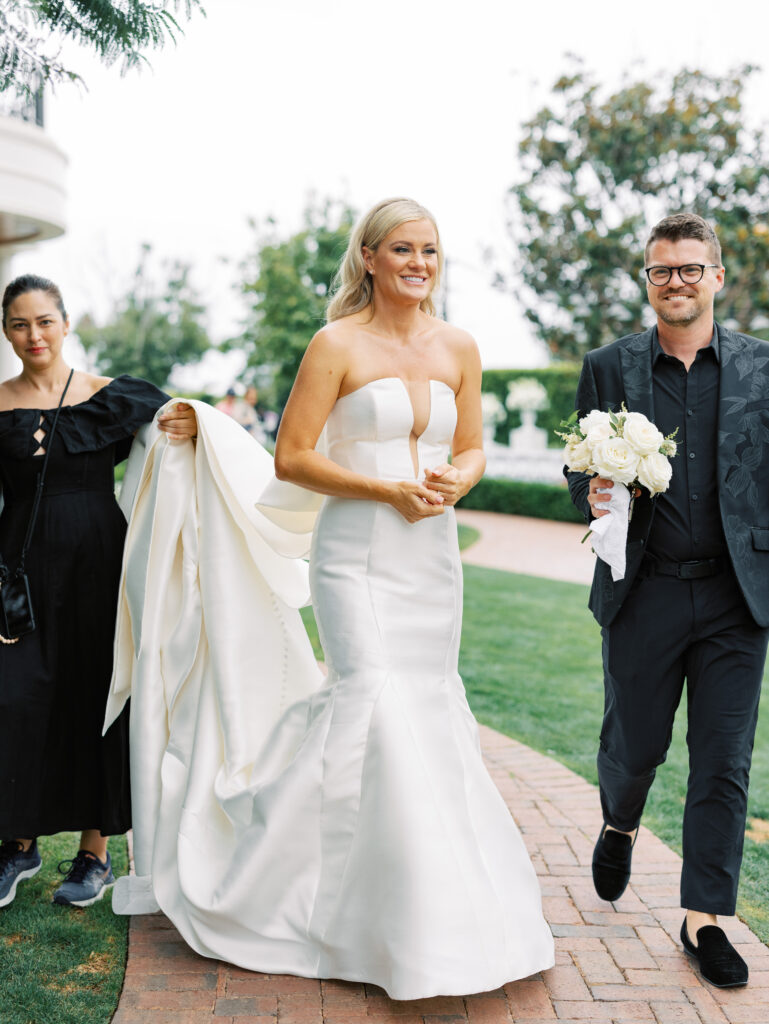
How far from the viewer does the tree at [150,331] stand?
56281 millimetres

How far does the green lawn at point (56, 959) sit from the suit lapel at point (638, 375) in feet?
8.55

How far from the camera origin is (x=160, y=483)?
402cm

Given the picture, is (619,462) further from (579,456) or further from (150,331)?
(150,331)

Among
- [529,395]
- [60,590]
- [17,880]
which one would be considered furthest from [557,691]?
[529,395]

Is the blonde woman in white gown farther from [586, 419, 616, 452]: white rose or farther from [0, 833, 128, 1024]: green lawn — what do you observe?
[0, 833, 128, 1024]: green lawn

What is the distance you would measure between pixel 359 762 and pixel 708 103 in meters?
22.4

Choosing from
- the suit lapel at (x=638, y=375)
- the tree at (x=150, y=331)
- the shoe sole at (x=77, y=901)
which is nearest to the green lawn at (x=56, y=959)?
the shoe sole at (x=77, y=901)

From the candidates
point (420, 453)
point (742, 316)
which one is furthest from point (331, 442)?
point (742, 316)

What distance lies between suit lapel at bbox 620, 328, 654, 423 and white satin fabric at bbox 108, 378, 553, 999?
0.64 metres

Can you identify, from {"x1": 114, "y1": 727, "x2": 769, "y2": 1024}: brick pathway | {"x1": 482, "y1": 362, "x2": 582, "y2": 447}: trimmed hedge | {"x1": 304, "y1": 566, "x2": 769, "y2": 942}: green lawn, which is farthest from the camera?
{"x1": 482, "y1": 362, "x2": 582, "y2": 447}: trimmed hedge

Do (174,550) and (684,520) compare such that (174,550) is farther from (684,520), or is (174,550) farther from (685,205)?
(685,205)

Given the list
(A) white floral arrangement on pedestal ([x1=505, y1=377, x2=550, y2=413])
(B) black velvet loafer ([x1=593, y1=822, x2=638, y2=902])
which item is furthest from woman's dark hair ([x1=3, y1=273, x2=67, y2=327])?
(A) white floral arrangement on pedestal ([x1=505, y1=377, x2=550, y2=413])

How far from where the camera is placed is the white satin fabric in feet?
10.8

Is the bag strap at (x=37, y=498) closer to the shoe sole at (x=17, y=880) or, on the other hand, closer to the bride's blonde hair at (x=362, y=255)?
the bride's blonde hair at (x=362, y=255)
